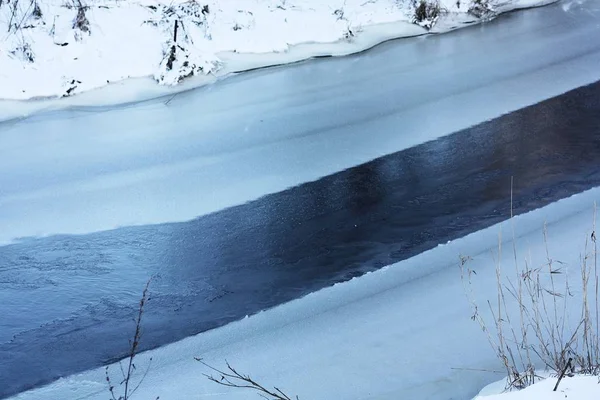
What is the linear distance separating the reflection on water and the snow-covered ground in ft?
8.46

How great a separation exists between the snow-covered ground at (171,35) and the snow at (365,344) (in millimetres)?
3841

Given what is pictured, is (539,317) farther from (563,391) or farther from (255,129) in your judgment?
(255,129)

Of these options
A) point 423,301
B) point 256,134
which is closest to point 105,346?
point 423,301

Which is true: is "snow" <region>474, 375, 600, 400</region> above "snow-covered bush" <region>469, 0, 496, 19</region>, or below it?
below

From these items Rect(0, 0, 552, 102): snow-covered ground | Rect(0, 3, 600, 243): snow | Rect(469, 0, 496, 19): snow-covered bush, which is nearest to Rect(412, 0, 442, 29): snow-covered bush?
Rect(0, 0, 552, 102): snow-covered ground

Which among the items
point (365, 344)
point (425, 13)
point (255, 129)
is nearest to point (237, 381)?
point (365, 344)

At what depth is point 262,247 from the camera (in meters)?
4.91

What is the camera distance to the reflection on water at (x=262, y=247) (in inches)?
163

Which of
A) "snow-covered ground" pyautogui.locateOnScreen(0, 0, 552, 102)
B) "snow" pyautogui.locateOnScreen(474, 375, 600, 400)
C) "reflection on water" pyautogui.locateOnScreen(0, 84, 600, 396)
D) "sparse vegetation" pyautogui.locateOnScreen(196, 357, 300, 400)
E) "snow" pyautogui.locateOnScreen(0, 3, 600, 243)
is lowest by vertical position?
"snow" pyautogui.locateOnScreen(474, 375, 600, 400)

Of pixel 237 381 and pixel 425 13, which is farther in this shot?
pixel 425 13

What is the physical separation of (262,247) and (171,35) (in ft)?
A: 12.4

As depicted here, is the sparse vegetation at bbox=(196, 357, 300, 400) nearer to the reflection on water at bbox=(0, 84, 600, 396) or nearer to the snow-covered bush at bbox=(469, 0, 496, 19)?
the reflection on water at bbox=(0, 84, 600, 396)

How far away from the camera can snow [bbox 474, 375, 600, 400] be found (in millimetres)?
2902

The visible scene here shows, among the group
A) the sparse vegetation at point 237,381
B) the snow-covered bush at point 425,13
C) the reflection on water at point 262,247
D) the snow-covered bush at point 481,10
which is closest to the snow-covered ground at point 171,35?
the snow-covered bush at point 425,13
